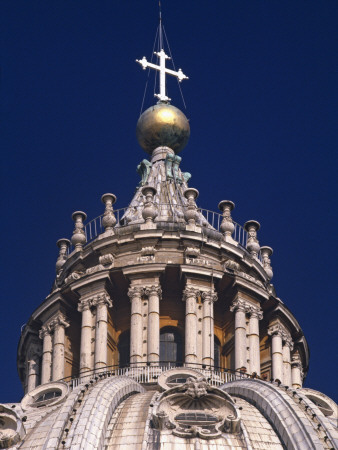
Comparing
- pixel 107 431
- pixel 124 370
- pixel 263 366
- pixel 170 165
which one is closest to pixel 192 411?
pixel 107 431

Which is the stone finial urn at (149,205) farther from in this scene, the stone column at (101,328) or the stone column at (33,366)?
the stone column at (33,366)

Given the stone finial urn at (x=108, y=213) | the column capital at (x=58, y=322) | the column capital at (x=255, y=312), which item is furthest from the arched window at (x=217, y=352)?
the stone finial urn at (x=108, y=213)

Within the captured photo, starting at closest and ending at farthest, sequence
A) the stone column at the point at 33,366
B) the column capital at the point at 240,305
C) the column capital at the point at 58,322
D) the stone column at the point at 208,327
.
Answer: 1. the stone column at the point at 208,327
2. the column capital at the point at 240,305
3. the column capital at the point at 58,322
4. the stone column at the point at 33,366

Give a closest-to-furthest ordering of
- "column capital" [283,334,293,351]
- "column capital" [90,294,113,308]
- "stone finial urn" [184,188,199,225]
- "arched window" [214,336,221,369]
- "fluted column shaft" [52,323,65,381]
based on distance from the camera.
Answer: "fluted column shaft" [52,323,65,381] < "arched window" [214,336,221,369] < "column capital" [90,294,113,308] < "column capital" [283,334,293,351] < "stone finial urn" [184,188,199,225]

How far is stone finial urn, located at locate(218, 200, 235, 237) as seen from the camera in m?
76.9

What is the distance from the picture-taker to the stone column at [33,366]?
75.6 meters

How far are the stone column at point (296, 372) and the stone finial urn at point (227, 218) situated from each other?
6142 mm

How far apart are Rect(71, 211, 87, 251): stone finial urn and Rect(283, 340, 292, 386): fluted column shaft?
9.78m

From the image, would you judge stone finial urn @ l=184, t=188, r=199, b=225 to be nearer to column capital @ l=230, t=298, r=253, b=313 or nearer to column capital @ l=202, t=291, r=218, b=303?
column capital @ l=202, t=291, r=218, b=303

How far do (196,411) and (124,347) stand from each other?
36.0 feet

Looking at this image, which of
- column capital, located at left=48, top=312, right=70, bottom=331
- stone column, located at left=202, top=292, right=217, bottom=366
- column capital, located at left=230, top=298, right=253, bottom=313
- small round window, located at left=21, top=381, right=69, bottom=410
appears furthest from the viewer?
column capital, located at left=48, top=312, right=70, bottom=331

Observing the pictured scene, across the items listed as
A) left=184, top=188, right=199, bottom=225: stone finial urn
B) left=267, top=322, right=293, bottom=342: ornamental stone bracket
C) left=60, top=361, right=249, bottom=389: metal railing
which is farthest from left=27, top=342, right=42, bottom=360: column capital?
left=267, top=322, right=293, bottom=342: ornamental stone bracket

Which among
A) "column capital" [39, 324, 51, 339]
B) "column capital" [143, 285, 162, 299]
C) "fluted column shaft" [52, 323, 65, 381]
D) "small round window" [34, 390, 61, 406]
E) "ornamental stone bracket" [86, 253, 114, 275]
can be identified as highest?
"ornamental stone bracket" [86, 253, 114, 275]

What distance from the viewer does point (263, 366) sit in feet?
248
